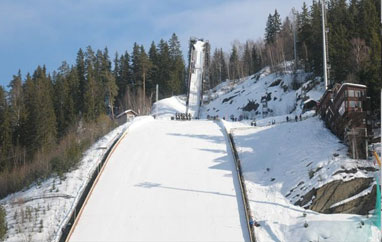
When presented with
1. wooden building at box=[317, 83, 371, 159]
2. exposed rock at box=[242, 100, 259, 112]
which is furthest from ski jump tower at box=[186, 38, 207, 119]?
wooden building at box=[317, 83, 371, 159]

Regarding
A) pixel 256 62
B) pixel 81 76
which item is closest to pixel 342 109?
pixel 81 76

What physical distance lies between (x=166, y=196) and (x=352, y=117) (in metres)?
9.36

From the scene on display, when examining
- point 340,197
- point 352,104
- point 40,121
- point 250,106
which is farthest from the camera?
point 250,106

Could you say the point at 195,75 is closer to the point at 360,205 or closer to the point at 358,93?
the point at 358,93

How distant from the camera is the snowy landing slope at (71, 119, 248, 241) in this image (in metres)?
18.1

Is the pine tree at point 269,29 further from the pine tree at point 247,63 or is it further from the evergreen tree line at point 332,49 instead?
the pine tree at point 247,63

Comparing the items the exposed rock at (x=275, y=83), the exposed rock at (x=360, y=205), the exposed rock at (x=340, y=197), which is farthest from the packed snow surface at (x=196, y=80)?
the exposed rock at (x=360, y=205)

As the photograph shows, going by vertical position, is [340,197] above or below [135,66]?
below

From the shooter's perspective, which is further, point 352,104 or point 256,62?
point 256,62

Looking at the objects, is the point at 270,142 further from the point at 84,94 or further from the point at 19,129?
the point at 84,94

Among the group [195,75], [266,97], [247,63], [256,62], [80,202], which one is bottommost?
[80,202]

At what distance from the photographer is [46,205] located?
830 inches

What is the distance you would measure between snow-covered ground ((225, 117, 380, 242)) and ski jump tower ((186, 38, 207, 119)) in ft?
79.2

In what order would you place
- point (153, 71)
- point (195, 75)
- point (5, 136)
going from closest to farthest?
point (5, 136) → point (195, 75) → point (153, 71)
